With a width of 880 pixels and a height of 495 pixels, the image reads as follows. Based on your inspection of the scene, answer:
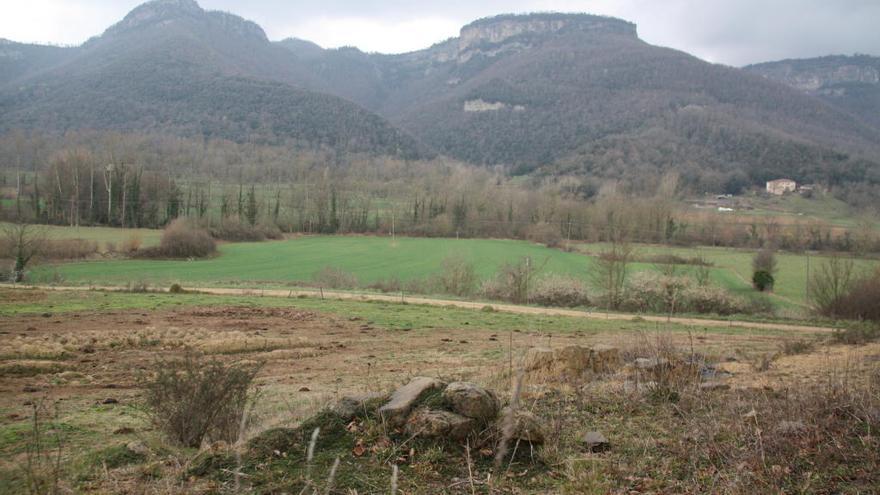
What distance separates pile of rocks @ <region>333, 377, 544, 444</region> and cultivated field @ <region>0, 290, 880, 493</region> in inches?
6.2

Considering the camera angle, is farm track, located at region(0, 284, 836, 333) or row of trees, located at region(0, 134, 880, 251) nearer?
farm track, located at region(0, 284, 836, 333)

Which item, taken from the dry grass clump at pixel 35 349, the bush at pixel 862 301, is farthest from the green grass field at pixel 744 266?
the dry grass clump at pixel 35 349

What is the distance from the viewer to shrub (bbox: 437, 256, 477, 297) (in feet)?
158

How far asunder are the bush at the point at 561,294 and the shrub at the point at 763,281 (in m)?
21.8

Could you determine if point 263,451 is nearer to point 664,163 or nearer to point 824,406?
point 824,406

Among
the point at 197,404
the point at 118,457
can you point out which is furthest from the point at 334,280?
the point at 118,457

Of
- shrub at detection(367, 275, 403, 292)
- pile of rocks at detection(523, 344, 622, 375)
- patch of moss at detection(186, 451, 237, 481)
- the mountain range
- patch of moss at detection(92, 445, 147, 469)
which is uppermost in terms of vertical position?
the mountain range

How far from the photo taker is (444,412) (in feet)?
21.2

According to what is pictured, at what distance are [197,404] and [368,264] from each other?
6094 cm

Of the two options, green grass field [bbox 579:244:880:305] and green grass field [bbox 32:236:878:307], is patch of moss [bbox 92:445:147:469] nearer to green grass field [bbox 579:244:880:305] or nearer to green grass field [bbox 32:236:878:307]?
green grass field [bbox 32:236:878:307]

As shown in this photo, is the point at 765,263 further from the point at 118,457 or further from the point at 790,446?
the point at 118,457

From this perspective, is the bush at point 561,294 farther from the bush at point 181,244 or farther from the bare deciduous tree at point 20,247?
the bush at point 181,244

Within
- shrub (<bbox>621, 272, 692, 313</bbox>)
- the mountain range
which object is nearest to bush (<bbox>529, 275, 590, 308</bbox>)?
shrub (<bbox>621, 272, 692, 313</bbox>)

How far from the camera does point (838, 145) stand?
13975 centimetres
